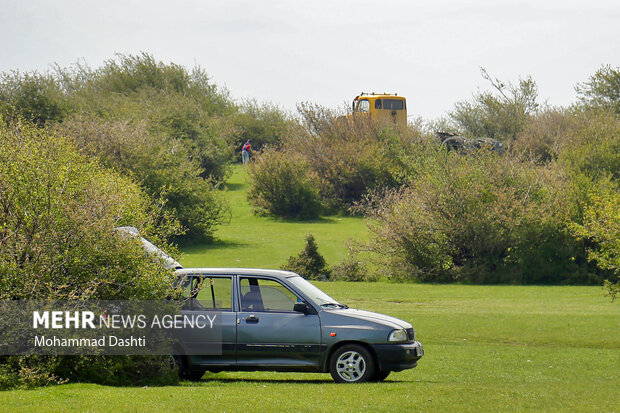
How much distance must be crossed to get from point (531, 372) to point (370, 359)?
4367 millimetres

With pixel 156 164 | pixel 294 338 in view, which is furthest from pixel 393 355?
pixel 156 164

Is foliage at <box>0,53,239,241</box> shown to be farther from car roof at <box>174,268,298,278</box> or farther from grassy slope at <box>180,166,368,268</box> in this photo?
car roof at <box>174,268,298,278</box>

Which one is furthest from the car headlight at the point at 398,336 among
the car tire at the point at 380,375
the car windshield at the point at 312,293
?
the car windshield at the point at 312,293

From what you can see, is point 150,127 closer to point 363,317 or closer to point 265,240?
point 265,240

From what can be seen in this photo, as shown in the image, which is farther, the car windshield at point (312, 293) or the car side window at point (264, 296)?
the car windshield at point (312, 293)

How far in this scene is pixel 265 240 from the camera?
49.2 metres

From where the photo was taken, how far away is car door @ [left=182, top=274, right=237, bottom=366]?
1311cm

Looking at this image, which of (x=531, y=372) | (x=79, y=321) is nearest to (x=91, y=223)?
(x=79, y=321)

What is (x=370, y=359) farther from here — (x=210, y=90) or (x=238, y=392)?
(x=210, y=90)

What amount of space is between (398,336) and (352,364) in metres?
0.82

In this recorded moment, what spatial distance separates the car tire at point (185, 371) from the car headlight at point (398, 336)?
10.0ft

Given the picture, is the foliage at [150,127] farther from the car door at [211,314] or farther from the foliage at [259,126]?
the car door at [211,314]

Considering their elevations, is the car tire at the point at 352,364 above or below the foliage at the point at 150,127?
below

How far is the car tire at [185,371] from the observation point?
1326 cm
